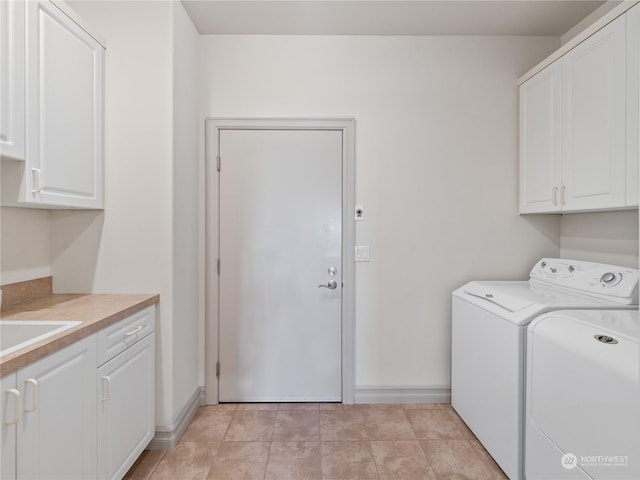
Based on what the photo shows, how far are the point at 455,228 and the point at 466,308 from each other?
0.63 meters

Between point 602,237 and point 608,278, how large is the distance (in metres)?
0.44

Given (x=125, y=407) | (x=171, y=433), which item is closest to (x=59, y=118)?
(x=125, y=407)

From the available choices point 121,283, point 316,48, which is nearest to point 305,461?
point 121,283

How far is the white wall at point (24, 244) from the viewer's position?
5.49 feet

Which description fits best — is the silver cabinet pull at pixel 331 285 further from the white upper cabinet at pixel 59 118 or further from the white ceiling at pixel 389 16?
the white ceiling at pixel 389 16

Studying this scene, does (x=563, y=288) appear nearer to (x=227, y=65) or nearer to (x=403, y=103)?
(x=403, y=103)

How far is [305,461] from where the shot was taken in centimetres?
184

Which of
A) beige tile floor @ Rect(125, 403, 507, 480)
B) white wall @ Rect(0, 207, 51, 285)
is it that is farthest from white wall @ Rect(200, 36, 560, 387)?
white wall @ Rect(0, 207, 51, 285)

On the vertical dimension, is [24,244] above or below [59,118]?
below

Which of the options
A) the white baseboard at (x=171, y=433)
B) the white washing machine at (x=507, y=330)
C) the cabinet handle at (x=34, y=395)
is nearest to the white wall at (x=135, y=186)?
the white baseboard at (x=171, y=433)

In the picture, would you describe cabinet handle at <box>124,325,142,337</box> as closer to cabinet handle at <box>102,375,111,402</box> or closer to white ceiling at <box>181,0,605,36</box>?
cabinet handle at <box>102,375,111,402</box>

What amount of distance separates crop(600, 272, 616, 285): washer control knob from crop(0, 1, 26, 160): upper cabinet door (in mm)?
2856

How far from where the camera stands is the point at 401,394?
2457 mm

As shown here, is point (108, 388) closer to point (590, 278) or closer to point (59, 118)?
point (59, 118)
